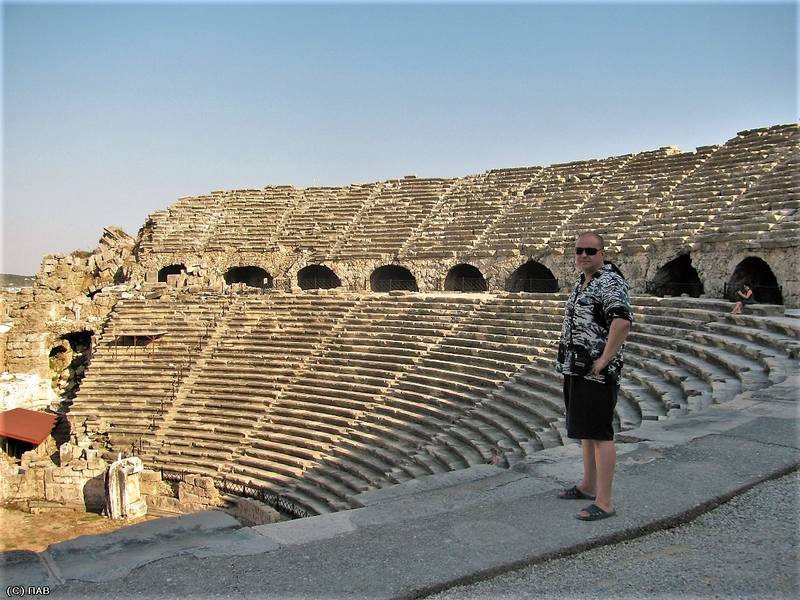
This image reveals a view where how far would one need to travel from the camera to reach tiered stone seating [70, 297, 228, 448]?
17797mm

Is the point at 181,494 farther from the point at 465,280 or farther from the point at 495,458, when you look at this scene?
the point at 465,280

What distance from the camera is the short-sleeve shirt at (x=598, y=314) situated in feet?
13.7

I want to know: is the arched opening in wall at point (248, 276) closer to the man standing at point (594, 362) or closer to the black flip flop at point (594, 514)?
the man standing at point (594, 362)

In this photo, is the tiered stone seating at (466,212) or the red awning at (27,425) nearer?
the red awning at (27,425)

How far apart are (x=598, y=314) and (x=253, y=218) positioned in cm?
2885

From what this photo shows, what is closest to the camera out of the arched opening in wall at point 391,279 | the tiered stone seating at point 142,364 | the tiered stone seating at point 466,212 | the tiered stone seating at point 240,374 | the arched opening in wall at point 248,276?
the tiered stone seating at point 240,374

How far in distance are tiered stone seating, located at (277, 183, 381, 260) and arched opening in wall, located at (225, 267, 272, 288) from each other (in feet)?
9.42

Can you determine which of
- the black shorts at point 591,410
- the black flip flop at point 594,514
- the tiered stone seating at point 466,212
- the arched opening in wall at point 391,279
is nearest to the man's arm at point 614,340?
the black shorts at point 591,410

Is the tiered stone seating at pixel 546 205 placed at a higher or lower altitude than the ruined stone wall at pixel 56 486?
higher

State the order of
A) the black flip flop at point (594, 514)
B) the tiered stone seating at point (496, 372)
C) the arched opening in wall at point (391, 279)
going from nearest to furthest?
the black flip flop at point (594, 514) < the tiered stone seating at point (496, 372) < the arched opening in wall at point (391, 279)

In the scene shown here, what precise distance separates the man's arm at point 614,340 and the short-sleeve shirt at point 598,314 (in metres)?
0.04

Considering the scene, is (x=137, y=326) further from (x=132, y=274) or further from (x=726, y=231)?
(x=726, y=231)

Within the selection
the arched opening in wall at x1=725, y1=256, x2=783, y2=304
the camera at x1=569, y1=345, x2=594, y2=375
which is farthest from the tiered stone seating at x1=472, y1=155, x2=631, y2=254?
the camera at x1=569, y1=345, x2=594, y2=375

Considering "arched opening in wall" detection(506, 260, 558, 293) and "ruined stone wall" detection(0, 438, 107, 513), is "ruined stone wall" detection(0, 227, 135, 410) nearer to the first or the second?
"ruined stone wall" detection(0, 438, 107, 513)
